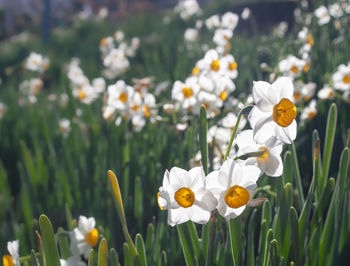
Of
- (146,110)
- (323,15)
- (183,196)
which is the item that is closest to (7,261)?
(183,196)

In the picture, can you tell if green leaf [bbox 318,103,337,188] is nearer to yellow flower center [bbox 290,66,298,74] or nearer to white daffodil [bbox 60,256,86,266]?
white daffodil [bbox 60,256,86,266]

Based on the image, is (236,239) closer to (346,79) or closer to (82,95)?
(346,79)

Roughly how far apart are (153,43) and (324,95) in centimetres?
385

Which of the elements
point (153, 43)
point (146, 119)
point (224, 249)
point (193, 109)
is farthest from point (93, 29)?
point (224, 249)

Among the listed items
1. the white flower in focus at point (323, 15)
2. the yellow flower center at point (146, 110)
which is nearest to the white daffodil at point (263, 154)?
the yellow flower center at point (146, 110)

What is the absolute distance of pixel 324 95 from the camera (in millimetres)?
1879

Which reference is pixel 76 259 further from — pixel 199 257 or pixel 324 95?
pixel 324 95

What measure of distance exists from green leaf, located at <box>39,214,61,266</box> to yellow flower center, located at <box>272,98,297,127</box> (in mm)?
450

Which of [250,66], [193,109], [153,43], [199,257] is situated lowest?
[199,257]

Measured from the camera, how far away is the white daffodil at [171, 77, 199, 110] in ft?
5.05

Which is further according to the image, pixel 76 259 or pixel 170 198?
pixel 76 259

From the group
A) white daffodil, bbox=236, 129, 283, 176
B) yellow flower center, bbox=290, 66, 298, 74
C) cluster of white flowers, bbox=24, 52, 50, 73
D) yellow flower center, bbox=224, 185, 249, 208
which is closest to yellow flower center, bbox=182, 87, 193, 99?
yellow flower center, bbox=290, 66, 298, 74

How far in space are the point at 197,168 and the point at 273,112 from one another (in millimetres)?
169

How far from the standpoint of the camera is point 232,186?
0.79m
